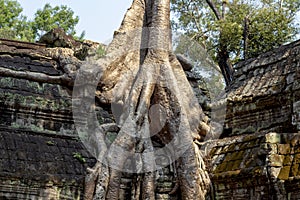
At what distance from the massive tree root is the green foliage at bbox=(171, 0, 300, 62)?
9.83 meters

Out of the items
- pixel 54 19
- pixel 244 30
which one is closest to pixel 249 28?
pixel 244 30

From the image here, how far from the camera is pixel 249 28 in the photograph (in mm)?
17016

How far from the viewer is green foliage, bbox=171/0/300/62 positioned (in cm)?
1666

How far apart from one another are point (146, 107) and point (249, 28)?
1204 centimetres

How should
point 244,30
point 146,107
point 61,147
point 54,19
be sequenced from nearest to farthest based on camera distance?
1. point 61,147
2. point 146,107
3. point 244,30
4. point 54,19

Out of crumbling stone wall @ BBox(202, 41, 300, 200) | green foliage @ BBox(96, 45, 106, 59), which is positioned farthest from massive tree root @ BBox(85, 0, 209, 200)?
crumbling stone wall @ BBox(202, 41, 300, 200)

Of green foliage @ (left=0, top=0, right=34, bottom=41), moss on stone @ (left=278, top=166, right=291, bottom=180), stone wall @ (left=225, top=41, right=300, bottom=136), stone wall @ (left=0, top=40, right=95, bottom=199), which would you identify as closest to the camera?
stone wall @ (left=0, top=40, right=95, bottom=199)

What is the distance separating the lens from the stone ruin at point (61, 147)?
4.76 metres

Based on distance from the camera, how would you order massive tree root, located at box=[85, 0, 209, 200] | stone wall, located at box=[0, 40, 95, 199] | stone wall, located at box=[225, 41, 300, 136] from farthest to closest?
stone wall, located at box=[225, 41, 300, 136] < massive tree root, located at box=[85, 0, 209, 200] < stone wall, located at box=[0, 40, 95, 199]

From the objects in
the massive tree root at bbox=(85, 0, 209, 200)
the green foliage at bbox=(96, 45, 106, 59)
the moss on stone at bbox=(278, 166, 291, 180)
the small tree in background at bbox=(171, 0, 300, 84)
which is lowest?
the moss on stone at bbox=(278, 166, 291, 180)

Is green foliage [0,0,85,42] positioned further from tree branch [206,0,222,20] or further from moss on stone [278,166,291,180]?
moss on stone [278,166,291,180]

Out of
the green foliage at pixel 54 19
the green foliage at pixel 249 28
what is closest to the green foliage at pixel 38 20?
the green foliage at pixel 54 19

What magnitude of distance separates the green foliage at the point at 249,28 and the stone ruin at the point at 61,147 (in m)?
9.15

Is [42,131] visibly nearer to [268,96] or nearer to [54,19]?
[268,96]
